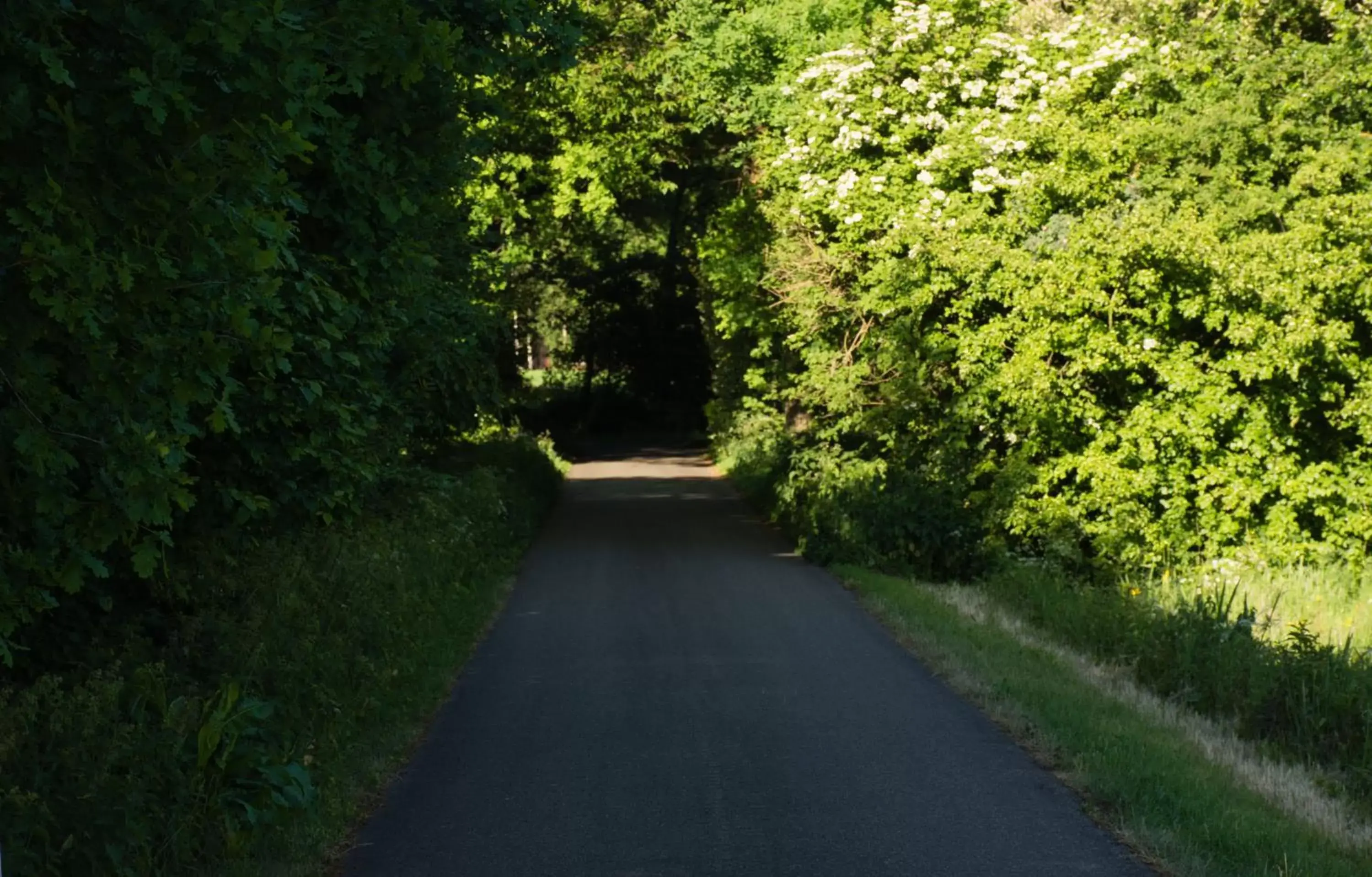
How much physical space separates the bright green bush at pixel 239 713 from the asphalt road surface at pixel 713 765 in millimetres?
376

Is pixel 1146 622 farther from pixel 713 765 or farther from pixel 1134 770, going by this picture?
pixel 713 765

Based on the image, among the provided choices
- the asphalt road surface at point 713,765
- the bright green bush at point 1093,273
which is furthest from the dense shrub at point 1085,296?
the asphalt road surface at point 713,765

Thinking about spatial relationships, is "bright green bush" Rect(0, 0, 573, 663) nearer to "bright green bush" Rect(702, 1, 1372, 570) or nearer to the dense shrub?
the dense shrub

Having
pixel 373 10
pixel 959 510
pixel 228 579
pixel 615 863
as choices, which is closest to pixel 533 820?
pixel 615 863

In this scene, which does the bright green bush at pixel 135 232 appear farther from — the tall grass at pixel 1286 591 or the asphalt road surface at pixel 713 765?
the tall grass at pixel 1286 591

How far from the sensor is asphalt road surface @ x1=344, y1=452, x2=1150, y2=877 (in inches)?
294

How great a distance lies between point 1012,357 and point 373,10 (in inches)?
549

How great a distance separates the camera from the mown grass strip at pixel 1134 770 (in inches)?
284

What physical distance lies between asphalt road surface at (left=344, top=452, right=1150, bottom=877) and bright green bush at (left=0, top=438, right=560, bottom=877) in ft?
1.23

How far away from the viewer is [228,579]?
10664 mm

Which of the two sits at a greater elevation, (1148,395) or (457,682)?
(1148,395)

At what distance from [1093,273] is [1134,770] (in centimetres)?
1212

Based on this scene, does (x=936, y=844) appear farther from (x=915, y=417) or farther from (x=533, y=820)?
(x=915, y=417)

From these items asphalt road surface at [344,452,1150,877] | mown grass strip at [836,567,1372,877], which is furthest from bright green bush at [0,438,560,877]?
mown grass strip at [836,567,1372,877]
